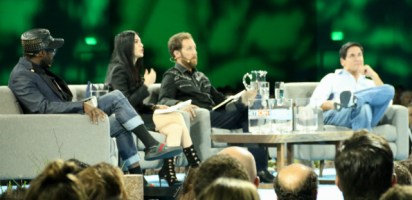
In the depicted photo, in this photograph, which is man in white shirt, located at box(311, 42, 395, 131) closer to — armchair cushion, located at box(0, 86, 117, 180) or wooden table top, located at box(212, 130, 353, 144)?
wooden table top, located at box(212, 130, 353, 144)

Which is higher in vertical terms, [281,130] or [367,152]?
[367,152]

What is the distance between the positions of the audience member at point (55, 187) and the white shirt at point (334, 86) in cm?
571

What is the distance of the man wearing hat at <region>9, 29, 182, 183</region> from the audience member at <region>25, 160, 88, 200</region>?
11.7 ft

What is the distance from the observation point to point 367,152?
3.29 m

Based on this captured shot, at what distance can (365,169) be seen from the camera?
3.24 m

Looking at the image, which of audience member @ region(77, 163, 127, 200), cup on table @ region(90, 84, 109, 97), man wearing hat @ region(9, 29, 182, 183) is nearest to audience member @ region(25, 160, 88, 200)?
audience member @ region(77, 163, 127, 200)

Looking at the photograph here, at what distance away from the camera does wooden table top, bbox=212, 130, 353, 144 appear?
704cm

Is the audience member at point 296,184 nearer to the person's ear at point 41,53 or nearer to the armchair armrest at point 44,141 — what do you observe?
the armchair armrest at point 44,141

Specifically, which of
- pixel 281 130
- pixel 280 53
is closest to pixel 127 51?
pixel 281 130

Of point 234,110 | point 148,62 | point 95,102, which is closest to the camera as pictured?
point 95,102

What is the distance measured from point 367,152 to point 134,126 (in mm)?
3525

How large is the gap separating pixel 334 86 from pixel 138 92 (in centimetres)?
181

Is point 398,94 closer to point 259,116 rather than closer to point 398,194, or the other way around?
point 259,116

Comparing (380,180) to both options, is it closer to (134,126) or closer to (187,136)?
(134,126)
